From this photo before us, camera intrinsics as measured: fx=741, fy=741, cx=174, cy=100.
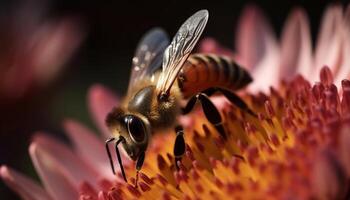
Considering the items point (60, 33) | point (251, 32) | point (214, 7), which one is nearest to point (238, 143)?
point (251, 32)

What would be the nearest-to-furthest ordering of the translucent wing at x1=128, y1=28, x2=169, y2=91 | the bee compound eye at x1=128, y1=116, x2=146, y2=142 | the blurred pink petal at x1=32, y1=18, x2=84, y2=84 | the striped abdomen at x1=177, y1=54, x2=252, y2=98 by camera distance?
the bee compound eye at x1=128, y1=116, x2=146, y2=142 → the striped abdomen at x1=177, y1=54, x2=252, y2=98 → the translucent wing at x1=128, y1=28, x2=169, y2=91 → the blurred pink petal at x1=32, y1=18, x2=84, y2=84

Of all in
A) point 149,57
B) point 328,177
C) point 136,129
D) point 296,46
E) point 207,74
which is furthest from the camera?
point 296,46

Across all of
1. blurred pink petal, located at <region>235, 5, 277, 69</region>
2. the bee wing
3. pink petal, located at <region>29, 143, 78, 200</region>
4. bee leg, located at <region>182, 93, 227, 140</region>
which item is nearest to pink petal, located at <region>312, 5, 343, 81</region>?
blurred pink petal, located at <region>235, 5, 277, 69</region>

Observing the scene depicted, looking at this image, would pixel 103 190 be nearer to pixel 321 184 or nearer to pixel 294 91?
pixel 294 91

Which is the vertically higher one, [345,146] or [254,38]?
[254,38]

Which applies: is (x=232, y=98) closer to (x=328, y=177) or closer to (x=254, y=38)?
(x=328, y=177)

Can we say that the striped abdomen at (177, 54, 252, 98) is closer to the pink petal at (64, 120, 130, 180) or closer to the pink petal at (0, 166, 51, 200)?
the pink petal at (0, 166, 51, 200)

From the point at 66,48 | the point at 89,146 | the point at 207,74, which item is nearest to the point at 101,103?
the point at 89,146
